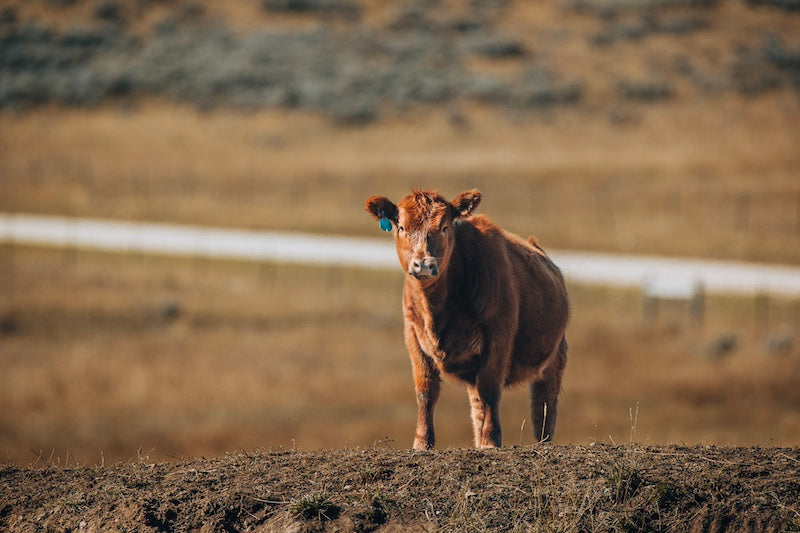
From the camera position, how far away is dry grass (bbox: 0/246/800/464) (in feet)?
91.7

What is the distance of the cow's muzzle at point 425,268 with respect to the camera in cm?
845

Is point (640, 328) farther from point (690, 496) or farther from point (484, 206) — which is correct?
point (690, 496)

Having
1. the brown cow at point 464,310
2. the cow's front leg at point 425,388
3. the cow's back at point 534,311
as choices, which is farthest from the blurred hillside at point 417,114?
the cow's front leg at point 425,388

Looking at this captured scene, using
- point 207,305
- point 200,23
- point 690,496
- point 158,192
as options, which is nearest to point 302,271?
point 207,305

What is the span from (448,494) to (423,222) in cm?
219

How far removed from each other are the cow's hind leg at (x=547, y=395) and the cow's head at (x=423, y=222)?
200 cm

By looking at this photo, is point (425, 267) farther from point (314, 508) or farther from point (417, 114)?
point (417, 114)

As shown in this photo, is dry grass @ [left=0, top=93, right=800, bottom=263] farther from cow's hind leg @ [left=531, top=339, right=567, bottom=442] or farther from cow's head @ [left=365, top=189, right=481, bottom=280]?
cow's head @ [left=365, top=189, right=481, bottom=280]

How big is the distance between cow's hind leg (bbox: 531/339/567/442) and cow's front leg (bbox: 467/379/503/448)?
1.12m

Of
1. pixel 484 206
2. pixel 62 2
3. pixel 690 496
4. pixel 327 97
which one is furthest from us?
pixel 62 2

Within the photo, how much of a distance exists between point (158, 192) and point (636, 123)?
25.2 metres

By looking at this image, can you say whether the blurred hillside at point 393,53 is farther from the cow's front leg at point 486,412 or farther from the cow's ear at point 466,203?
the cow's front leg at point 486,412

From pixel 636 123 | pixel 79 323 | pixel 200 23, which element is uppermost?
pixel 200 23

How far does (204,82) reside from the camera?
64.4 meters
